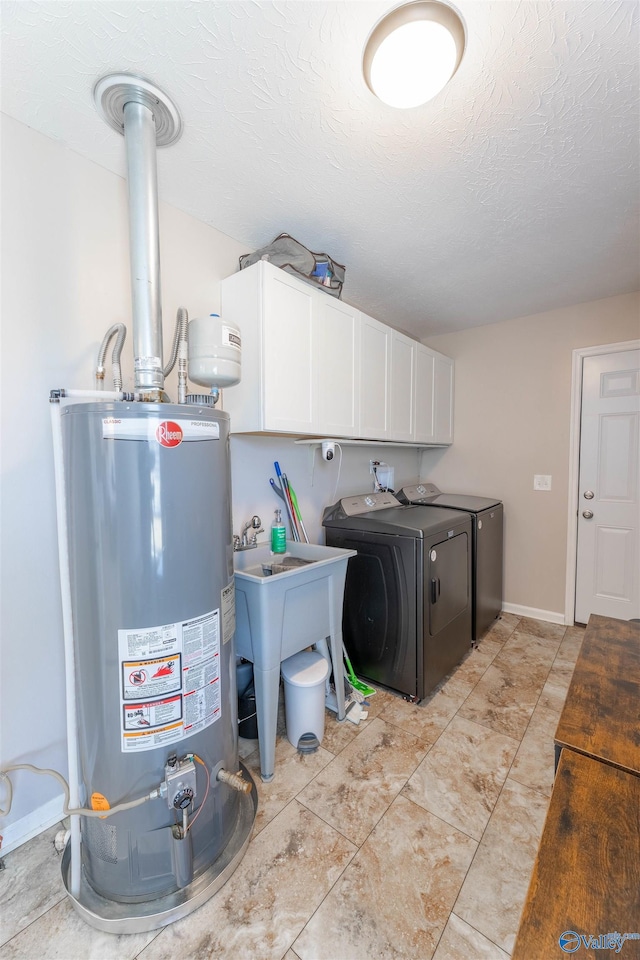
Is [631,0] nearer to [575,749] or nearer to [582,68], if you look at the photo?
[582,68]

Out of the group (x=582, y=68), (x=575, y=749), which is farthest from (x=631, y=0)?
(x=575, y=749)

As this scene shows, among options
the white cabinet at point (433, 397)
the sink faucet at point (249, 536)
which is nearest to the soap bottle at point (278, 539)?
the sink faucet at point (249, 536)

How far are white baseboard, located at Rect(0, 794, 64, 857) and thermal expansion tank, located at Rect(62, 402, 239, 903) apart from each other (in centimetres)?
34

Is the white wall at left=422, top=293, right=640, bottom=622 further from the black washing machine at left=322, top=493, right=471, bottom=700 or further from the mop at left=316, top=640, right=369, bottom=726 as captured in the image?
the mop at left=316, top=640, right=369, bottom=726

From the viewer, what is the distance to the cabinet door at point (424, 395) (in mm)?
3027

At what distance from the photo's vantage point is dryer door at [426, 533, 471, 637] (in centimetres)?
219

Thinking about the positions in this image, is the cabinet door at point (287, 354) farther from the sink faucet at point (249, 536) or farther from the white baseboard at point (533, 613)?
the white baseboard at point (533, 613)

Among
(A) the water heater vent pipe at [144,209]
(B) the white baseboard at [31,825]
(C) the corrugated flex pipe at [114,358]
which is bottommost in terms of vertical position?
(B) the white baseboard at [31,825]

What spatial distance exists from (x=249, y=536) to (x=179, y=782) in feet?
3.72

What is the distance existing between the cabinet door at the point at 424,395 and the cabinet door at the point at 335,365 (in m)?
0.86

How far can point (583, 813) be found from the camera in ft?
→ 2.35

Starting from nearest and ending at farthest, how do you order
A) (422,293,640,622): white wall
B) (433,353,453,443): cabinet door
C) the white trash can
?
the white trash can
(422,293,640,622): white wall
(433,353,453,443): cabinet door

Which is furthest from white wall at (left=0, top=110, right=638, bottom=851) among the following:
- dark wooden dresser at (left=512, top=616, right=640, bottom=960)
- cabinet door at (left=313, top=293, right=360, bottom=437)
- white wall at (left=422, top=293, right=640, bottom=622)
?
white wall at (left=422, top=293, right=640, bottom=622)

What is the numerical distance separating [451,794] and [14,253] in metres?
2.59
